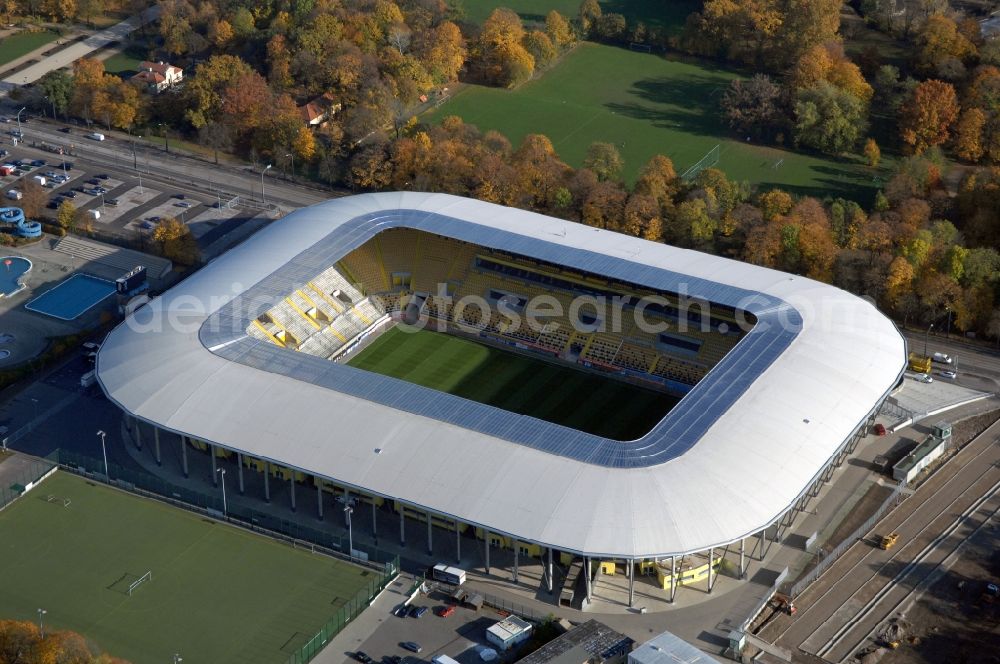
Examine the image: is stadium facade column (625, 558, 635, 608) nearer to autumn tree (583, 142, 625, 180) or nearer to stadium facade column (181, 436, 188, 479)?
stadium facade column (181, 436, 188, 479)

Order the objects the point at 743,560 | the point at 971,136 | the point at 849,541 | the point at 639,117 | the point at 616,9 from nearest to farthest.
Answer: the point at 743,560 → the point at 849,541 → the point at 971,136 → the point at 639,117 → the point at 616,9

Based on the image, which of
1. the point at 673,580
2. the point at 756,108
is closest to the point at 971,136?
the point at 756,108

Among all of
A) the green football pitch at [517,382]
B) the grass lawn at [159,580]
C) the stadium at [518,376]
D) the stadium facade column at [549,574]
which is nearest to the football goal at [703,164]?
the stadium at [518,376]

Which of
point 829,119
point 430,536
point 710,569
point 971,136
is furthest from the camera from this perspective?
point 829,119

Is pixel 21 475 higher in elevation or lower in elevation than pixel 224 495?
lower

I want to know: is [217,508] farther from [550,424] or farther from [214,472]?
[550,424]

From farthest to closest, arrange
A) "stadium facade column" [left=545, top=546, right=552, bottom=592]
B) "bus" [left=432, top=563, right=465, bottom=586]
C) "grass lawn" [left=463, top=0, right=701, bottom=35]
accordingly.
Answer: "grass lawn" [left=463, top=0, right=701, bottom=35]
"bus" [left=432, top=563, right=465, bottom=586]
"stadium facade column" [left=545, top=546, right=552, bottom=592]

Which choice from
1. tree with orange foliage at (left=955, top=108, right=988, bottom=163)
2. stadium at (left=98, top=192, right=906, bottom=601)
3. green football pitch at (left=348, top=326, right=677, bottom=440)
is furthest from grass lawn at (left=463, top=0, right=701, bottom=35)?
green football pitch at (left=348, top=326, right=677, bottom=440)
